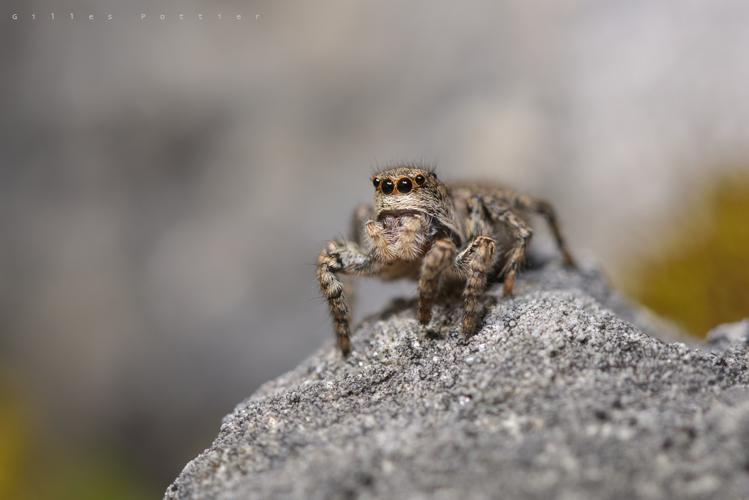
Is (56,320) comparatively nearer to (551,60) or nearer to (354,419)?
(551,60)

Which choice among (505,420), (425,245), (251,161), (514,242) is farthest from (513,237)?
(251,161)

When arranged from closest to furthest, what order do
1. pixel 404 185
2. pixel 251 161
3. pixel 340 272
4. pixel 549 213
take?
pixel 404 185
pixel 340 272
pixel 549 213
pixel 251 161

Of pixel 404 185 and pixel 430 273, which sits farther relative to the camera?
pixel 404 185

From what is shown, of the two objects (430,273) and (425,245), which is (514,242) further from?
(430,273)

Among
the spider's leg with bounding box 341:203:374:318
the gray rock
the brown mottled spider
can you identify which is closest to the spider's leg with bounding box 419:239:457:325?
the brown mottled spider

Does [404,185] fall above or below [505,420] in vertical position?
above

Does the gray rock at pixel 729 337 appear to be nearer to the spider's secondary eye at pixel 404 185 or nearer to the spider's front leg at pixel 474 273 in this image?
the spider's front leg at pixel 474 273

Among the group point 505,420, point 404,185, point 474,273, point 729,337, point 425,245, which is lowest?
point 729,337
